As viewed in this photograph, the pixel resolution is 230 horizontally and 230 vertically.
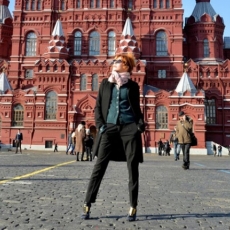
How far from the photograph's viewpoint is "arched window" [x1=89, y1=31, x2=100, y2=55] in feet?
133

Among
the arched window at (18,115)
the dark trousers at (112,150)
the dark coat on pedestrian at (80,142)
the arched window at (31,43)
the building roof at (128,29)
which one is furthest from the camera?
the arched window at (31,43)

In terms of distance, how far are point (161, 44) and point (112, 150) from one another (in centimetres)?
3859

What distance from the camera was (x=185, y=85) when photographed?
1427 inches

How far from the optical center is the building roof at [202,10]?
43.0 meters

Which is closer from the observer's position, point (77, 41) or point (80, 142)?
point (80, 142)

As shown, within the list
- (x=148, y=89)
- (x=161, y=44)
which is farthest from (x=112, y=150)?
(x=161, y=44)

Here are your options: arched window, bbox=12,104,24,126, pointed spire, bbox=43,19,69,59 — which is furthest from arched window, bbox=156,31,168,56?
arched window, bbox=12,104,24,126

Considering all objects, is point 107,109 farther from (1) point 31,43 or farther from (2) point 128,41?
(1) point 31,43

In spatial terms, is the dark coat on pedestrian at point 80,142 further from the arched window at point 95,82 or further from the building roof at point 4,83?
the building roof at point 4,83

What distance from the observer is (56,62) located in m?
36.8

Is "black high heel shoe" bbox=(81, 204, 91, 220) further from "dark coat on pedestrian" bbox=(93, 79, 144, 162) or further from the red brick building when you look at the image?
the red brick building

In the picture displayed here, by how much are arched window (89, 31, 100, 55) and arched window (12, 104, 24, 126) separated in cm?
1143

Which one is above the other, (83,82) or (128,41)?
(128,41)

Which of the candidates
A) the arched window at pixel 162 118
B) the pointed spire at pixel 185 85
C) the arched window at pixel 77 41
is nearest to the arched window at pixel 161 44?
the pointed spire at pixel 185 85
